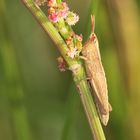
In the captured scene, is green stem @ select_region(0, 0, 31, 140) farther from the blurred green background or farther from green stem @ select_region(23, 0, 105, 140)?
green stem @ select_region(23, 0, 105, 140)

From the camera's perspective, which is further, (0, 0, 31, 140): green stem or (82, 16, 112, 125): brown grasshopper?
(0, 0, 31, 140): green stem

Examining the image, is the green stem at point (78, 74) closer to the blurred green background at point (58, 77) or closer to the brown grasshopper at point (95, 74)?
the brown grasshopper at point (95, 74)

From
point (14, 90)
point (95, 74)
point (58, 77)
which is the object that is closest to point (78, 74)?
point (95, 74)

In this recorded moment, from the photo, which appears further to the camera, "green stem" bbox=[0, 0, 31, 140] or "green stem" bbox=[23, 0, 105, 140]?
"green stem" bbox=[0, 0, 31, 140]

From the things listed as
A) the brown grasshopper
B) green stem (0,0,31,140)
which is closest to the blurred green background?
green stem (0,0,31,140)

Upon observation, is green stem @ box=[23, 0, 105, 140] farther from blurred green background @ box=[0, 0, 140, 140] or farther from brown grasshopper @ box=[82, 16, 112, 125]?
blurred green background @ box=[0, 0, 140, 140]

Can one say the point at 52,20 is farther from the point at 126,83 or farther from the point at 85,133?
the point at 85,133
